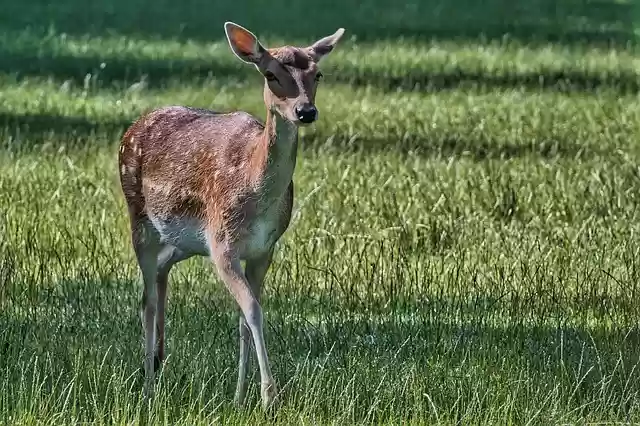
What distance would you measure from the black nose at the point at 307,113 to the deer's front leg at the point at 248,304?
78 cm

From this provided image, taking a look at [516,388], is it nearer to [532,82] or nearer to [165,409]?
[165,409]

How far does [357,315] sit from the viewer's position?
32.2ft

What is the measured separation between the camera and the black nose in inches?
294

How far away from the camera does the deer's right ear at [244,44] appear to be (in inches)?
Answer: 303

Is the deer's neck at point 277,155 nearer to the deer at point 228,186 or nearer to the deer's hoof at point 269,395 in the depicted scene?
the deer at point 228,186

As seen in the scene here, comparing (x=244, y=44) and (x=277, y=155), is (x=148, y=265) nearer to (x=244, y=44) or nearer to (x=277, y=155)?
(x=277, y=155)

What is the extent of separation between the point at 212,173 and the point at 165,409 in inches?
47.0

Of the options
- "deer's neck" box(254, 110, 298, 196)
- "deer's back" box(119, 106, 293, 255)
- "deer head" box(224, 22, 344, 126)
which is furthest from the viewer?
"deer's back" box(119, 106, 293, 255)

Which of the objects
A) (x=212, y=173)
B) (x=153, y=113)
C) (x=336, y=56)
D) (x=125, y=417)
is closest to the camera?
(x=125, y=417)

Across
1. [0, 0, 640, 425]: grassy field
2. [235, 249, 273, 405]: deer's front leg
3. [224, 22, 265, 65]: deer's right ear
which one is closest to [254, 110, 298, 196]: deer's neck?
[224, 22, 265, 65]: deer's right ear

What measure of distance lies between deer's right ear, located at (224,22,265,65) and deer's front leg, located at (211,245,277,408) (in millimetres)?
818

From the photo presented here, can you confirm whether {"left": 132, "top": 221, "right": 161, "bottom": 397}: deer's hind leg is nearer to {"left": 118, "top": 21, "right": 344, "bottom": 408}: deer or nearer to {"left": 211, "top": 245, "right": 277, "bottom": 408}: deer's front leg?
{"left": 118, "top": 21, "right": 344, "bottom": 408}: deer

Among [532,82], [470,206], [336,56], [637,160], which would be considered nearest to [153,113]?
[470,206]

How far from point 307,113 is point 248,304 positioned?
0.88 meters
